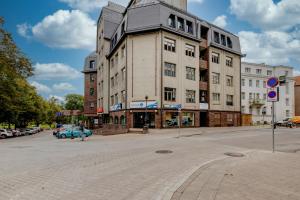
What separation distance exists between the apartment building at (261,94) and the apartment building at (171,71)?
14.3 meters

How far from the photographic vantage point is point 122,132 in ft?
82.9

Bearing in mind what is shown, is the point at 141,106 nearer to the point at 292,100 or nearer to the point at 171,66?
the point at 171,66

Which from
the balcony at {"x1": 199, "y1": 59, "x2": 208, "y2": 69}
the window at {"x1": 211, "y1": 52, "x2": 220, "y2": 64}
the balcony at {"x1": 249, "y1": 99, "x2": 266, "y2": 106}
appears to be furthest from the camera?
the balcony at {"x1": 249, "y1": 99, "x2": 266, "y2": 106}

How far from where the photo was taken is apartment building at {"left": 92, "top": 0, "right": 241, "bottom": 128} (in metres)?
27.8

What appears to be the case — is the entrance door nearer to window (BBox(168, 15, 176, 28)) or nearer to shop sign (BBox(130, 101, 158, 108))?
shop sign (BBox(130, 101, 158, 108))

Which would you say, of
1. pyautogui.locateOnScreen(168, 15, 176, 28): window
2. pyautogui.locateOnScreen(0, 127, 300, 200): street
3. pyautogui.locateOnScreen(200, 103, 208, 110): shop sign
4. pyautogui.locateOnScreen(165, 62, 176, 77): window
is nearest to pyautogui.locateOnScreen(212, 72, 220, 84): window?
pyautogui.locateOnScreen(200, 103, 208, 110): shop sign

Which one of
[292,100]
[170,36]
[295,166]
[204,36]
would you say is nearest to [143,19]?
[170,36]

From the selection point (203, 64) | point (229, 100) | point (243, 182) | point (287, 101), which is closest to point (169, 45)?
point (203, 64)

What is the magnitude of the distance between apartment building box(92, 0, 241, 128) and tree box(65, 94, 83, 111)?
6664 cm

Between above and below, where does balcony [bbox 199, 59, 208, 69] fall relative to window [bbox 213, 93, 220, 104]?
above

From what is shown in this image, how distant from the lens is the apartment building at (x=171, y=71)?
91.4 feet

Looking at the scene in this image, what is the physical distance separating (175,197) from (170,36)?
88.0ft

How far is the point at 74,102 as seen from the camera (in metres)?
100

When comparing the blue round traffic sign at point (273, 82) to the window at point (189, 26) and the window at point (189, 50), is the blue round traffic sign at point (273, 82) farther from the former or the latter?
the window at point (189, 26)
